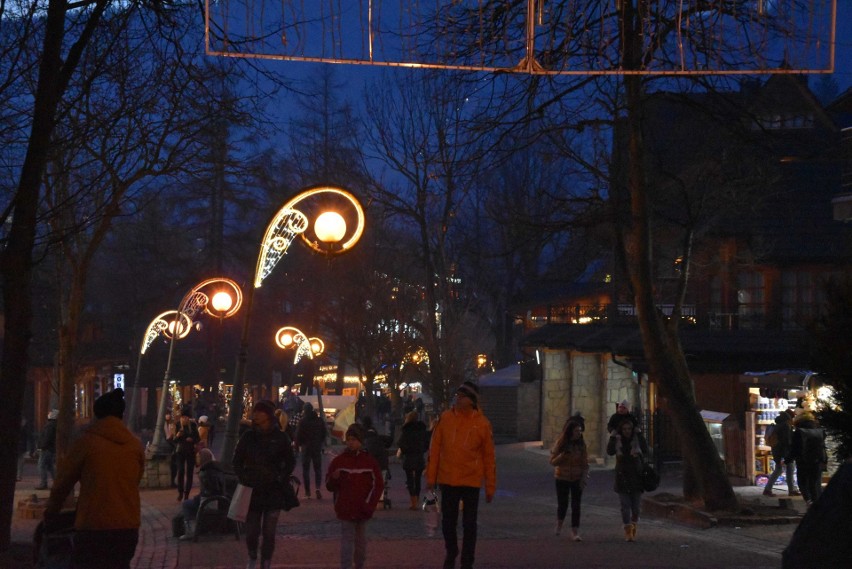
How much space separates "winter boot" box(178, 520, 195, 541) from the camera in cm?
1400

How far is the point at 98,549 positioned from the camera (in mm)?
7090

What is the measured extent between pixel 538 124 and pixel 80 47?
32.8 ft

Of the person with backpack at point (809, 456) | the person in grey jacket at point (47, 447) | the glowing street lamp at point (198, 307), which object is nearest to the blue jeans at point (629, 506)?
the person with backpack at point (809, 456)

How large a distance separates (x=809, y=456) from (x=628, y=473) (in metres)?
5.56

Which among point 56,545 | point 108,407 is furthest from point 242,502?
point 108,407

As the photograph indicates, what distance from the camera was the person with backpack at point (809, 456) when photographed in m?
17.9

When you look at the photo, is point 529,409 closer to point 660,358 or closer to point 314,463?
point 314,463

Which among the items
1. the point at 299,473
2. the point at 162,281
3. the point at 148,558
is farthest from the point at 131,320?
the point at 148,558

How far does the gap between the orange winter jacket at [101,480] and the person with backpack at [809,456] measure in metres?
13.3

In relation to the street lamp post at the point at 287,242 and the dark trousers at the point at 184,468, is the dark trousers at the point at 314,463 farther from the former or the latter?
the street lamp post at the point at 287,242

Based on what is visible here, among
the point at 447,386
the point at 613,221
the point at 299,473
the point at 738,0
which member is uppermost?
the point at 738,0

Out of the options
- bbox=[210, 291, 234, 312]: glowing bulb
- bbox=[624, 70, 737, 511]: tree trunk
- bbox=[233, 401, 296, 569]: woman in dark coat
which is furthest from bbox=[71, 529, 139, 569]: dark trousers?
bbox=[210, 291, 234, 312]: glowing bulb

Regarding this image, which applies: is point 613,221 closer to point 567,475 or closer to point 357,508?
point 567,475

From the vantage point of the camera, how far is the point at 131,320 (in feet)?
172
